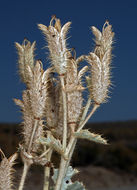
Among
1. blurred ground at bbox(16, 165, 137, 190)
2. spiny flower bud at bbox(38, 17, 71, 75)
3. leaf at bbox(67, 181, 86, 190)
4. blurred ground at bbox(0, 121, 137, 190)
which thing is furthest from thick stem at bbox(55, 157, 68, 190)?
blurred ground at bbox(16, 165, 137, 190)

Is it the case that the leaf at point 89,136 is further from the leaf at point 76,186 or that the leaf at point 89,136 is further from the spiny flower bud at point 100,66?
the leaf at point 76,186

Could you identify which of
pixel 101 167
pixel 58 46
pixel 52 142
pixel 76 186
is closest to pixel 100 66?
pixel 58 46

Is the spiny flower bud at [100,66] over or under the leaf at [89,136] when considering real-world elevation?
over

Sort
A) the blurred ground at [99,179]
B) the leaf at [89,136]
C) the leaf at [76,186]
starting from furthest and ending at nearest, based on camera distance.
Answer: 1. the blurred ground at [99,179]
2. the leaf at [76,186]
3. the leaf at [89,136]

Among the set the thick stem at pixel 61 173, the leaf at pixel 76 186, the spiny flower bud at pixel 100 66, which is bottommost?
the leaf at pixel 76 186

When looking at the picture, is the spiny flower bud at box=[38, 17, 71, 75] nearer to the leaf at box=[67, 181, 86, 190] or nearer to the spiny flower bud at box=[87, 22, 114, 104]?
the spiny flower bud at box=[87, 22, 114, 104]

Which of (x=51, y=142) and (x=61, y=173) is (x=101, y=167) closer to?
(x=61, y=173)

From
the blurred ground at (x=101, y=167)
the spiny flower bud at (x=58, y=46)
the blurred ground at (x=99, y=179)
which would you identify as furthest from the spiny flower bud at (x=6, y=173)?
the blurred ground at (x=99, y=179)

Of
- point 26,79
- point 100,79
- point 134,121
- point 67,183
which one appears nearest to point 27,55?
point 26,79

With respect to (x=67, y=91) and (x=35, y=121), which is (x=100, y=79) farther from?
(x=35, y=121)

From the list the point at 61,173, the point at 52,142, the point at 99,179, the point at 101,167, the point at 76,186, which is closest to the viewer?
the point at 52,142

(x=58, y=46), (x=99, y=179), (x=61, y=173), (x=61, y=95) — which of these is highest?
(x=58, y=46)
